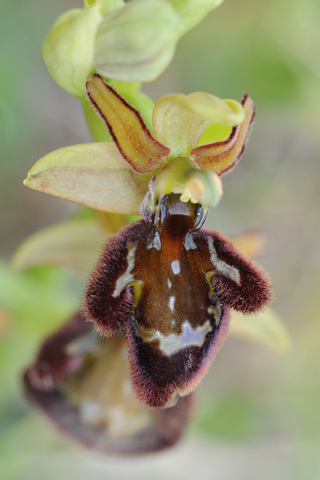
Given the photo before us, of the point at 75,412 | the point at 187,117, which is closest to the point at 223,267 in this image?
Answer: the point at 187,117

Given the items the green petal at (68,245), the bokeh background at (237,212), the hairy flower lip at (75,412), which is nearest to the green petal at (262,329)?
the hairy flower lip at (75,412)

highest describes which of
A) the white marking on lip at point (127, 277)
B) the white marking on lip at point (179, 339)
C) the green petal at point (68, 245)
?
the green petal at point (68, 245)

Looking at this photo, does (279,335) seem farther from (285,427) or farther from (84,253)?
(285,427)

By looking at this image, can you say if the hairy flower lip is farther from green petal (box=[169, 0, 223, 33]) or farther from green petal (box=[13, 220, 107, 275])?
green petal (box=[169, 0, 223, 33])

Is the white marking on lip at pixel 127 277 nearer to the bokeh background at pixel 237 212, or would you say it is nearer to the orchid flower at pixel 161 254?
the orchid flower at pixel 161 254

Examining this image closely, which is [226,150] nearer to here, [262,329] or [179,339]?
[179,339]

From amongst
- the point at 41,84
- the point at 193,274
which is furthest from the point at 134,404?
the point at 41,84
